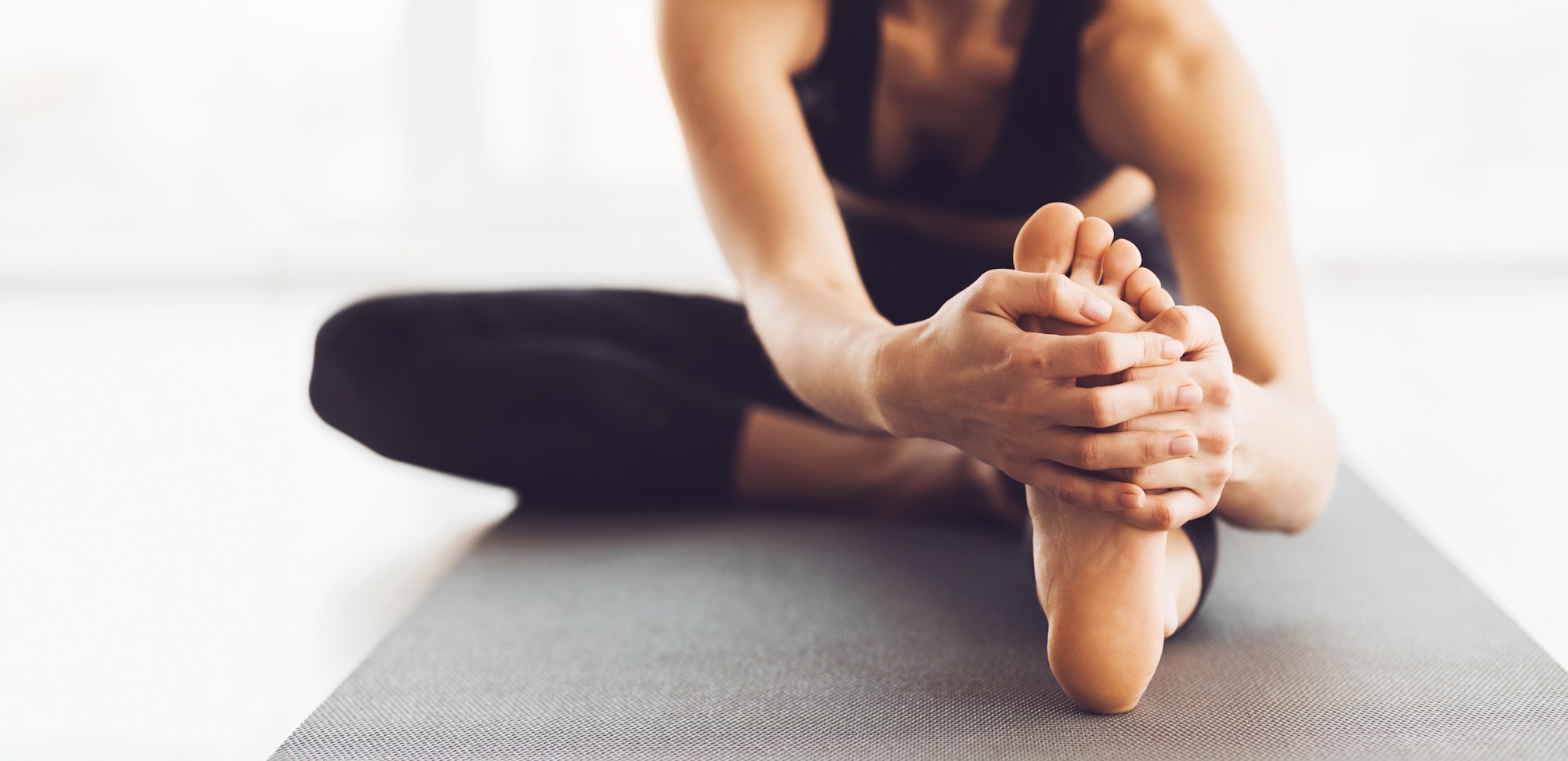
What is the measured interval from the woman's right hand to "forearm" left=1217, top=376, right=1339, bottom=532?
9 cm

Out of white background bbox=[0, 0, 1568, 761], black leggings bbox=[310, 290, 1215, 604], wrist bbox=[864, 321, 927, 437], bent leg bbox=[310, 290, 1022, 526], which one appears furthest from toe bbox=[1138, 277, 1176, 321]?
white background bbox=[0, 0, 1568, 761]

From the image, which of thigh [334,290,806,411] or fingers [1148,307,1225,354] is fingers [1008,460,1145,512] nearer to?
→ fingers [1148,307,1225,354]

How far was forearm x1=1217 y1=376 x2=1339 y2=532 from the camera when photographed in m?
0.69

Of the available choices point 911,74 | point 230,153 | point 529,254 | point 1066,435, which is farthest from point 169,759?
point 230,153

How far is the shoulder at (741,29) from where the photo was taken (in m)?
0.91

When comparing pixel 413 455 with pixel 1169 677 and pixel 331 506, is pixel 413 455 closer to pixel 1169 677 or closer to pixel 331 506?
pixel 331 506

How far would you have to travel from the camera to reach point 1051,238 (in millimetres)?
630

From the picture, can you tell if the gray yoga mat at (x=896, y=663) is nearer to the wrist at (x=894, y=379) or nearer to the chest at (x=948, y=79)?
the wrist at (x=894, y=379)

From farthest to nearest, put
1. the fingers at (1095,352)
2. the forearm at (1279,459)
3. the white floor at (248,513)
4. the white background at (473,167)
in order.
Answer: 1. the white background at (473,167)
2. the white floor at (248,513)
3. the forearm at (1279,459)
4. the fingers at (1095,352)

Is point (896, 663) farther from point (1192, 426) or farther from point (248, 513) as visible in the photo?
point (248, 513)

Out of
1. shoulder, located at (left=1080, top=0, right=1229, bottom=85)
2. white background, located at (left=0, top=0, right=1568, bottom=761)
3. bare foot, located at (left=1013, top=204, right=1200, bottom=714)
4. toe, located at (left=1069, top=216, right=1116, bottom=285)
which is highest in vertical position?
shoulder, located at (left=1080, top=0, right=1229, bottom=85)

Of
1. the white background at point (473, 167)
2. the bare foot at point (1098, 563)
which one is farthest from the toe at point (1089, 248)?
the white background at point (473, 167)

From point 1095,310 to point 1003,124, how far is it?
43 cm

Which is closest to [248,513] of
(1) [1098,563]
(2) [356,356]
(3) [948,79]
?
(2) [356,356]
